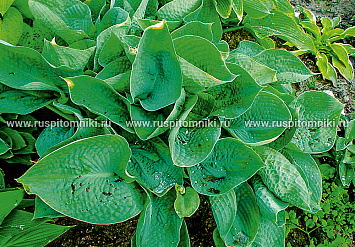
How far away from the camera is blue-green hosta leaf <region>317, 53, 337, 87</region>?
2043 millimetres

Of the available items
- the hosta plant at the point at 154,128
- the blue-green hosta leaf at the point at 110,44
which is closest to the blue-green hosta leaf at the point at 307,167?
the hosta plant at the point at 154,128

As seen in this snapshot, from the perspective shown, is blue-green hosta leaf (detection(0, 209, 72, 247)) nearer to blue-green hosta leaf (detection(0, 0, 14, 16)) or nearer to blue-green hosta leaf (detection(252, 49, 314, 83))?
blue-green hosta leaf (detection(0, 0, 14, 16))

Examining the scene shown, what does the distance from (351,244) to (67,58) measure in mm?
1726

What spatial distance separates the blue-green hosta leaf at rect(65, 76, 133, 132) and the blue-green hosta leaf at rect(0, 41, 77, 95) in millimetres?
134

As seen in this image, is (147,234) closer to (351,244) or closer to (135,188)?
(135,188)

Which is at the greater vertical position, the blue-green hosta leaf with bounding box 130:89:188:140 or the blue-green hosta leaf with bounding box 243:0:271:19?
the blue-green hosta leaf with bounding box 243:0:271:19

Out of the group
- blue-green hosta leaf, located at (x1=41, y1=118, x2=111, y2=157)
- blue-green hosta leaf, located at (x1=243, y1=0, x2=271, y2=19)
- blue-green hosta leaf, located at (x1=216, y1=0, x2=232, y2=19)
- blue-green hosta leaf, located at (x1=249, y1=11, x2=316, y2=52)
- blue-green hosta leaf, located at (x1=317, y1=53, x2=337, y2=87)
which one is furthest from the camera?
blue-green hosta leaf, located at (x1=317, y1=53, x2=337, y2=87)

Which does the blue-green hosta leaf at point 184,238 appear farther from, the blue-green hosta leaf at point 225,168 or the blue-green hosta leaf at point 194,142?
the blue-green hosta leaf at point 194,142

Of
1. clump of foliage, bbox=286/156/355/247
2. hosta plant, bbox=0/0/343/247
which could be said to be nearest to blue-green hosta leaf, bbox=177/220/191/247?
hosta plant, bbox=0/0/343/247

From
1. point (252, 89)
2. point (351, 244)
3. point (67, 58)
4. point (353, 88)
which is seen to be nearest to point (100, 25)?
point (67, 58)

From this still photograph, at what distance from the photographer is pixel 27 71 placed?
3.35 feet

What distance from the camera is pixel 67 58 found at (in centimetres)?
101

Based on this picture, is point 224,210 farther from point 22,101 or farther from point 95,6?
point 95,6

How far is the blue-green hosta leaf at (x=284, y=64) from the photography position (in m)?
1.26
